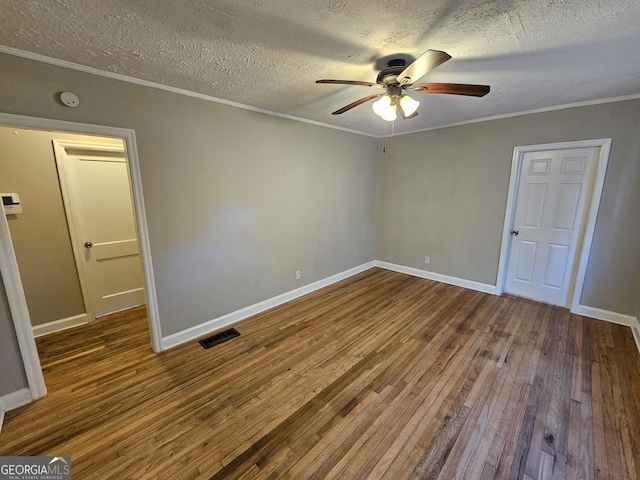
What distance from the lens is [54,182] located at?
8.87 feet

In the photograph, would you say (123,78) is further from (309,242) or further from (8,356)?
(309,242)

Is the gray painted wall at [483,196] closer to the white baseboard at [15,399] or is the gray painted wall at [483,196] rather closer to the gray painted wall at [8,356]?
the gray painted wall at [8,356]

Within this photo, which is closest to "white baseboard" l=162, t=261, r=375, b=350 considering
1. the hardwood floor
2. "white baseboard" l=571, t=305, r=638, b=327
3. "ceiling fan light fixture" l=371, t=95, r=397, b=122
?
the hardwood floor

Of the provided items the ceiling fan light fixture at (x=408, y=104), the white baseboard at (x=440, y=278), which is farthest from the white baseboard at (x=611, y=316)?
the ceiling fan light fixture at (x=408, y=104)

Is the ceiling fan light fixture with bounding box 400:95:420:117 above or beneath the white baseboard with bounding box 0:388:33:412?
above

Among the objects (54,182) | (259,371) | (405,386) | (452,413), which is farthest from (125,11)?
(452,413)

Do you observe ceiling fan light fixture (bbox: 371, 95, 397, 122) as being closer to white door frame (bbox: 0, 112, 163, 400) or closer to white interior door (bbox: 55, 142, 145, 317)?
white door frame (bbox: 0, 112, 163, 400)

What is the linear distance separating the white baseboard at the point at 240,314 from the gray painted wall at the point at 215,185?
2.7 inches

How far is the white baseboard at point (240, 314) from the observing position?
2.63 m

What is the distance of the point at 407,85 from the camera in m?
1.87

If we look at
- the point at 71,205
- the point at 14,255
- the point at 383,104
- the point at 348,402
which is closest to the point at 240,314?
the point at 348,402

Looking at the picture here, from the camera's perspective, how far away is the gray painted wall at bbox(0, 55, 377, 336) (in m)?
1.98

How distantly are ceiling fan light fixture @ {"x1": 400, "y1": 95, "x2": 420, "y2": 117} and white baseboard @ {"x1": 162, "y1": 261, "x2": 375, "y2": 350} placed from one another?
8.68 ft

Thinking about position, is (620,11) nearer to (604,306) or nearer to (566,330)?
(566,330)
